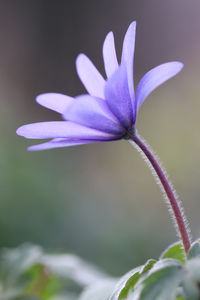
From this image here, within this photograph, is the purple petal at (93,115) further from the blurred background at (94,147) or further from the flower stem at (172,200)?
the blurred background at (94,147)

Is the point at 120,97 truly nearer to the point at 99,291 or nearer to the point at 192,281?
the point at 192,281

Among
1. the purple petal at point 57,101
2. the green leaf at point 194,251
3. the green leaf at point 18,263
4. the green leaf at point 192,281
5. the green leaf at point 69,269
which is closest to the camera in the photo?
the green leaf at point 192,281

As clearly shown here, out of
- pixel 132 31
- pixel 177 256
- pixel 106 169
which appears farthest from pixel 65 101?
pixel 106 169

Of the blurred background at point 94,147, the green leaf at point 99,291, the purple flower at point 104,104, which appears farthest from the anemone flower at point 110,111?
the blurred background at point 94,147

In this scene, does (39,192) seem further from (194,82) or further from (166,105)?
(194,82)

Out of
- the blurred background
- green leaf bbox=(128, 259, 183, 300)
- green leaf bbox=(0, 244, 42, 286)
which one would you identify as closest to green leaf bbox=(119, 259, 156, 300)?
green leaf bbox=(128, 259, 183, 300)

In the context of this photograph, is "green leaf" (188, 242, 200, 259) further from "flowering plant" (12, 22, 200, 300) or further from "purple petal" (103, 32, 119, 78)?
"purple petal" (103, 32, 119, 78)
